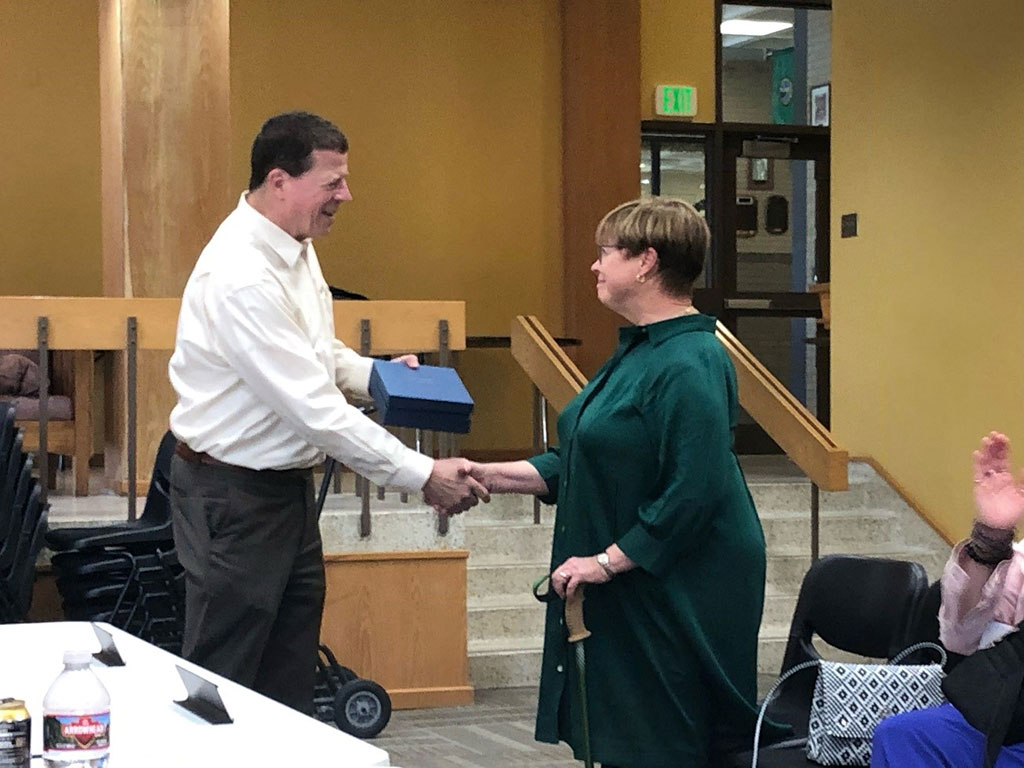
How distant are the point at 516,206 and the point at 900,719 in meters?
7.74

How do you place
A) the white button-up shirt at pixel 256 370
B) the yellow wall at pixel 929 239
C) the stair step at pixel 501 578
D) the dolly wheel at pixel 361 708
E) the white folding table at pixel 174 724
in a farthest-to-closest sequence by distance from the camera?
the yellow wall at pixel 929 239, the stair step at pixel 501 578, the dolly wheel at pixel 361 708, the white button-up shirt at pixel 256 370, the white folding table at pixel 174 724

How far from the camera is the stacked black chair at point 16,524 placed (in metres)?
Result: 5.17

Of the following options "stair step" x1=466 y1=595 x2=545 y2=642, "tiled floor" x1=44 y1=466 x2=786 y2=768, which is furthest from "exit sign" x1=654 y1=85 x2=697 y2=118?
"tiled floor" x1=44 y1=466 x2=786 y2=768

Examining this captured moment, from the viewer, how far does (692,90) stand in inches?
428

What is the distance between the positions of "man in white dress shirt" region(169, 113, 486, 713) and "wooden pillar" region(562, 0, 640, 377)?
265 inches

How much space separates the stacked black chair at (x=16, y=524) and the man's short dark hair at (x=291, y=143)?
6.89ft

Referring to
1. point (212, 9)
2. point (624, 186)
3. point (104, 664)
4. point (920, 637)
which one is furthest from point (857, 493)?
point (104, 664)

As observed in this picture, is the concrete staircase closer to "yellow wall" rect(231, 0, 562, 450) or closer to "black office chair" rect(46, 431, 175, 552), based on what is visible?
"black office chair" rect(46, 431, 175, 552)

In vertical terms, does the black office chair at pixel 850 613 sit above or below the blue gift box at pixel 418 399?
below

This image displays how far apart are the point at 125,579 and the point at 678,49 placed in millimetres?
6671

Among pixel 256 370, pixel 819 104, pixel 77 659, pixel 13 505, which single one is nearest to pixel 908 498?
pixel 819 104

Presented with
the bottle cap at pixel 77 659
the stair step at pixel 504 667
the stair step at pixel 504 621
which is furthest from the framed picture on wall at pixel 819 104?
the bottle cap at pixel 77 659

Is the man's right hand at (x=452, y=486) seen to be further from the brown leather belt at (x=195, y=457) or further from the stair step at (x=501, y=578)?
the stair step at (x=501, y=578)

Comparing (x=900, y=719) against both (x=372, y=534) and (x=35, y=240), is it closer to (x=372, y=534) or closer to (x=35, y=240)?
(x=372, y=534)
